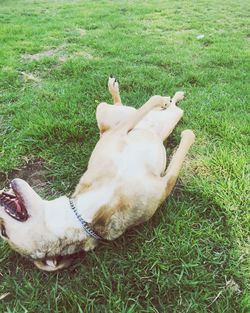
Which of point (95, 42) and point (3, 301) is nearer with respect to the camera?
point (3, 301)

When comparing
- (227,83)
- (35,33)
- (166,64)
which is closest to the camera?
(227,83)

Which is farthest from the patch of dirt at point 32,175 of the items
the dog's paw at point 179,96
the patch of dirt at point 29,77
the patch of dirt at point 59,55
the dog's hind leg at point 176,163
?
the patch of dirt at point 59,55

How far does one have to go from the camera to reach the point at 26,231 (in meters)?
2.54

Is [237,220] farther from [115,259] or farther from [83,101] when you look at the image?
[83,101]

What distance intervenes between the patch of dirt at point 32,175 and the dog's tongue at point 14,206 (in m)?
0.91

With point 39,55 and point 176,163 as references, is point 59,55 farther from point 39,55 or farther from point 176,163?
point 176,163

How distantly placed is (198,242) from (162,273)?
40cm

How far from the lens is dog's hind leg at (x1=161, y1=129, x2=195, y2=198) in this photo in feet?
10.2

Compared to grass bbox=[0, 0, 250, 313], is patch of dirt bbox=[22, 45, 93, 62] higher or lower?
higher

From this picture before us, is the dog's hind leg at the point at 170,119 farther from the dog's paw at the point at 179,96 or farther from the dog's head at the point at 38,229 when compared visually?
the dog's head at the point at 38,229

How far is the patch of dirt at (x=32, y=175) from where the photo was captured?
367 cm

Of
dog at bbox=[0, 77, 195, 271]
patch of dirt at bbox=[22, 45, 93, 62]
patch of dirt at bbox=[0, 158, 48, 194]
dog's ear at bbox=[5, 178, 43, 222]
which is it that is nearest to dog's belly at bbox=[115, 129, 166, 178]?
dog at bbox=[0, 77, 195, 271]

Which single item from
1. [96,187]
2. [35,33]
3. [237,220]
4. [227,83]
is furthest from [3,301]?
[35,33]

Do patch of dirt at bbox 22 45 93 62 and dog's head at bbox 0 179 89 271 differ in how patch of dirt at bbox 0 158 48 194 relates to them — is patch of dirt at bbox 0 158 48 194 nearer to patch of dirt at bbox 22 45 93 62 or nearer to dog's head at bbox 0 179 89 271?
dog's head at bbox 0 179 89 271
